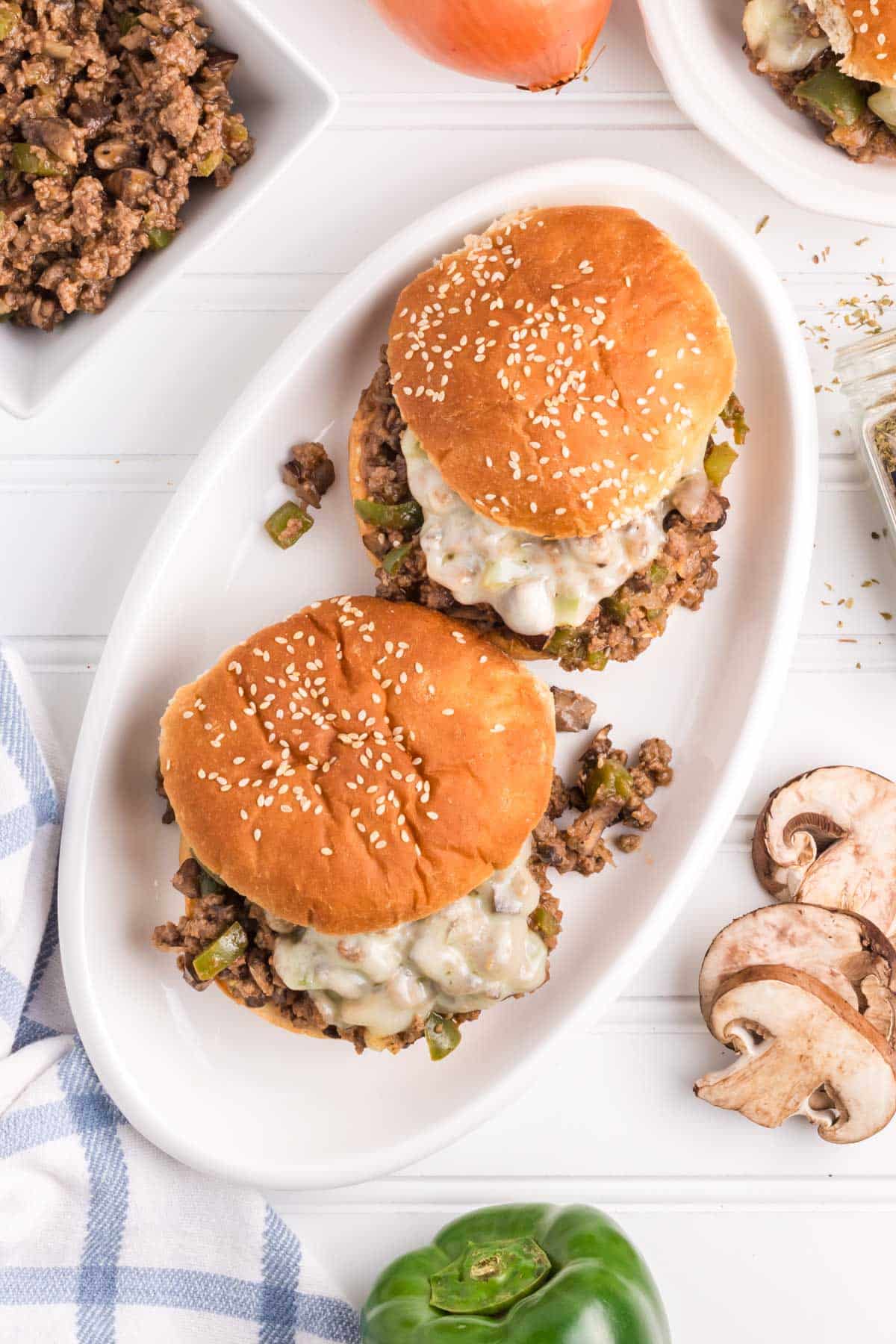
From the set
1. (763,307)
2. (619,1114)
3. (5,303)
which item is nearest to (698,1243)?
(619,1114)

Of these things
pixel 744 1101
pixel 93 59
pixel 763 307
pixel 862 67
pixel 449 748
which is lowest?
pixel 744 1101

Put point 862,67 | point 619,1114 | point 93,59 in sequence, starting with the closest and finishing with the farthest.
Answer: point 93,59
point 862,67
point 619,1114

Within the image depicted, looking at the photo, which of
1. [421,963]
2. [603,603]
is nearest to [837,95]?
[603,603]

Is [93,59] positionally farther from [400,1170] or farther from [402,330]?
[400,1170]

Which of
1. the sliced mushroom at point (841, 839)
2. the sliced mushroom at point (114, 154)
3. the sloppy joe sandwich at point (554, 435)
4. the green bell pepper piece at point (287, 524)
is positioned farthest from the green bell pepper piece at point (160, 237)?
the sliced mushroom at point (841, 839)

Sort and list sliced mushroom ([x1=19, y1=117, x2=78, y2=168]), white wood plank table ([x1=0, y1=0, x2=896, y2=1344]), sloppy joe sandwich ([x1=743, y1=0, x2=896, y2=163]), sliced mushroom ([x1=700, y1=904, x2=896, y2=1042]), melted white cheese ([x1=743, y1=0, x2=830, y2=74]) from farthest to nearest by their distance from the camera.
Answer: white wood plank table ([x1=0, y1=0, x2=896, y2=1344])
sliced mushroom ([x1=700, y1=904, x2=896, y2=1042])
melted white cheese ([x1=743, y1=0, x2=830, y2=74])
sloppy joe sandwich ([x1=743, y1=0, x2=896, y2=163])
sliced mushroom ([x1=19, y1=117, x2=78, y2=168])

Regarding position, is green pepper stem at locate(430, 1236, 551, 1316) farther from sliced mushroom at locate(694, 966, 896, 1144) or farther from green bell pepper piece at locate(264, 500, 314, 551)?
green bell pepper piece at locate(264, 500, 314, 551)

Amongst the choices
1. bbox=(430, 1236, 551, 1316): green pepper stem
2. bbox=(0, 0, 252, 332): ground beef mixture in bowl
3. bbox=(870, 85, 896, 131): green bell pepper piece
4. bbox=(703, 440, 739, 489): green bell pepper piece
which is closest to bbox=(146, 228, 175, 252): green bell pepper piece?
bbox=(0, 0, 252, 332): ground beef mixture in bowl
